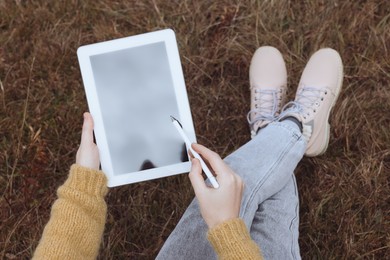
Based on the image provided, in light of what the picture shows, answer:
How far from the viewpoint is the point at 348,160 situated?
1.67 m

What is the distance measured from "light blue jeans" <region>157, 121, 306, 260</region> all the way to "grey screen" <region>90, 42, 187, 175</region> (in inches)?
7.5

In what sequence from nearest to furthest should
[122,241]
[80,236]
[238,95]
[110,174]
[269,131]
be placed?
[80,236]
[110,174]
[269,131]
[122,241]
[238,95]

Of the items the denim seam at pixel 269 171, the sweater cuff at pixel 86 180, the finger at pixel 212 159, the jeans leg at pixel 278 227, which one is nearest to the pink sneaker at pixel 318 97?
the denim seam at pixel 269 171

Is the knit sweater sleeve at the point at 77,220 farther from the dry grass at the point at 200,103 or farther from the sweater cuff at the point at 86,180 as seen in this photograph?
the dry grass at the point at 200,103

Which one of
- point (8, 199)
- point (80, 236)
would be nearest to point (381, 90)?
point (80, 236)

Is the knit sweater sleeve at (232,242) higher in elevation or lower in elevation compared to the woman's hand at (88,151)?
lower

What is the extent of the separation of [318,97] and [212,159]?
0.68 m

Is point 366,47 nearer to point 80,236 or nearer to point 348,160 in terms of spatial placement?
point 348,160

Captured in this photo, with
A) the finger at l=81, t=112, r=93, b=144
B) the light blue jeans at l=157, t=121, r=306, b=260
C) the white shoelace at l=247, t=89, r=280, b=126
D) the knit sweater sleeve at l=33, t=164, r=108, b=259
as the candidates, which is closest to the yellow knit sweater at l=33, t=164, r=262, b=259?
the knit sweater sleeve at l=33, t=164, r=108, b=259

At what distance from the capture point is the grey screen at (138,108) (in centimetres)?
145

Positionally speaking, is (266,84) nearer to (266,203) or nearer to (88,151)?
(266,203)

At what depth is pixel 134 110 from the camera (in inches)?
58.7

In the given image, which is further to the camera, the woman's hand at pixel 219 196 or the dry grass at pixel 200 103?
the dry grass at pixel 200 103

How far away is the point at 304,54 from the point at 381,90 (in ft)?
0.97
